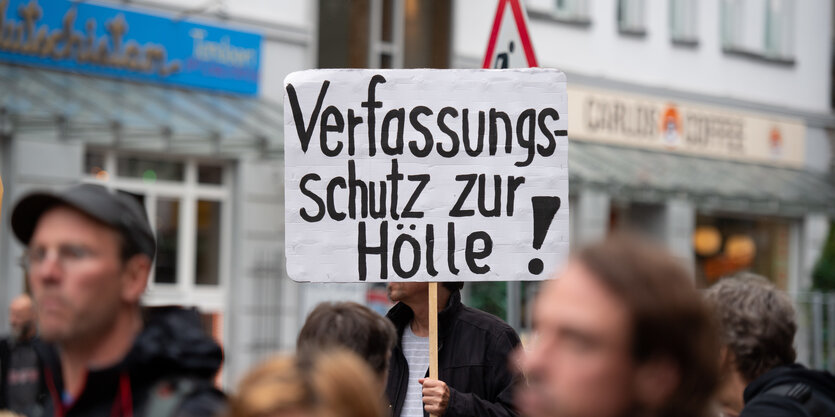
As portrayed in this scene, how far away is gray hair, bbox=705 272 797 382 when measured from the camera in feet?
14.4

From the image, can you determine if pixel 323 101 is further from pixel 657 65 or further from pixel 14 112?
pixel 657 65

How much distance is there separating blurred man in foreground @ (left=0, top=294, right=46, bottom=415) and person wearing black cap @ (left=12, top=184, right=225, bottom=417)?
209mm

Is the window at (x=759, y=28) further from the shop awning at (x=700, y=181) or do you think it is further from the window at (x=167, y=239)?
the window at (x=167, y=239)

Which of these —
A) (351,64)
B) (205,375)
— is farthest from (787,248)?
(205,375)

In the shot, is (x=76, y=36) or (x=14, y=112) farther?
(x=76, y=36)

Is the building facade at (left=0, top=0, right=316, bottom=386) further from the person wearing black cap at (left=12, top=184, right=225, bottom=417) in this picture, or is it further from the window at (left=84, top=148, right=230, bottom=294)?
the person wearing black cap at (left=12, top=184, right=225, bottom=417)

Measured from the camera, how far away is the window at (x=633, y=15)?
19906 millimetres

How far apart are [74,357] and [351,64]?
14138 mm

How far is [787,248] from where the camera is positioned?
21562 mm

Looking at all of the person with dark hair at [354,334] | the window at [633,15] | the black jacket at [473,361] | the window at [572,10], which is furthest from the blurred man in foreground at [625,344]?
the window at [633,15]

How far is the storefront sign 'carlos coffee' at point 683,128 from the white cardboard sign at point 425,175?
1336cm

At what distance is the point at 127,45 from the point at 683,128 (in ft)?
30.0

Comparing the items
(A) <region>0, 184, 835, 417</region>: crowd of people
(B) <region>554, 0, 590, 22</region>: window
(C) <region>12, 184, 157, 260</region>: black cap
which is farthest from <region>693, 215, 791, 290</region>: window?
(C) <region>12, 184, 157, 260</region>: black cap

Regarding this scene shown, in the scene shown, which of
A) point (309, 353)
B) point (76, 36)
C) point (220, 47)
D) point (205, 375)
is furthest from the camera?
point (220, 47)
